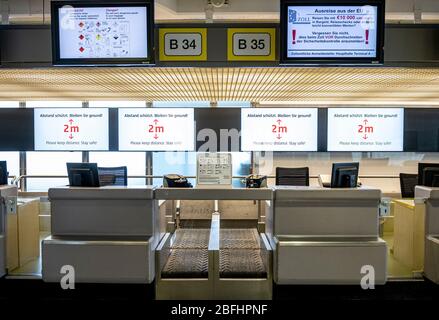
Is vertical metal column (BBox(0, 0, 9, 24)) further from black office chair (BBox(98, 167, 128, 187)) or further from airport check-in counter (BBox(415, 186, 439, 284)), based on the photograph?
airport check-in counter (BBox(415, 186, 439, 284))

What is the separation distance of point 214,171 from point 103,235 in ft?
3.75

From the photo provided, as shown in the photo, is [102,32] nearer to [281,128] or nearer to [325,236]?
[325,236]

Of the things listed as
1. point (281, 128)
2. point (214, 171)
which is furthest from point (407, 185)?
point (214, 171)

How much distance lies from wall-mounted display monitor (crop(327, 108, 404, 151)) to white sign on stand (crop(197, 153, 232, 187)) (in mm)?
Answer: 3190

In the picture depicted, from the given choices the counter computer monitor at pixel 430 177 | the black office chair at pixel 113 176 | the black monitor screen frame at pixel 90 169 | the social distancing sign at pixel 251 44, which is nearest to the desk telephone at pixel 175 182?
the black monitor screen frame at pixel 90 169

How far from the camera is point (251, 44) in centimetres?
302

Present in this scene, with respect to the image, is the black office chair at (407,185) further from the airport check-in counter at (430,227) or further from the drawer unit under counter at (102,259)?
the drawer unit under counter at (102,259)

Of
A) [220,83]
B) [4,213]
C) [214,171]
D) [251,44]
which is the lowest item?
[4,213]

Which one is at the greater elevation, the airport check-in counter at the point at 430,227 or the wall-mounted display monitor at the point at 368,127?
the wall-mounted display monitor at the point at 368,127

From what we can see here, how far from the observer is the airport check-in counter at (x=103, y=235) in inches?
120

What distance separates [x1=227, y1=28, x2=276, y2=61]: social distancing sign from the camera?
9.87ft

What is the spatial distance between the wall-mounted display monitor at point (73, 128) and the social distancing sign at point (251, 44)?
3489 mm

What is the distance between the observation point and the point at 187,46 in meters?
3.04

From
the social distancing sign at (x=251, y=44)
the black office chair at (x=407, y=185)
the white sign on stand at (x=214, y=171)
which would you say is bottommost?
the black office chair at (x=407, y=185)
